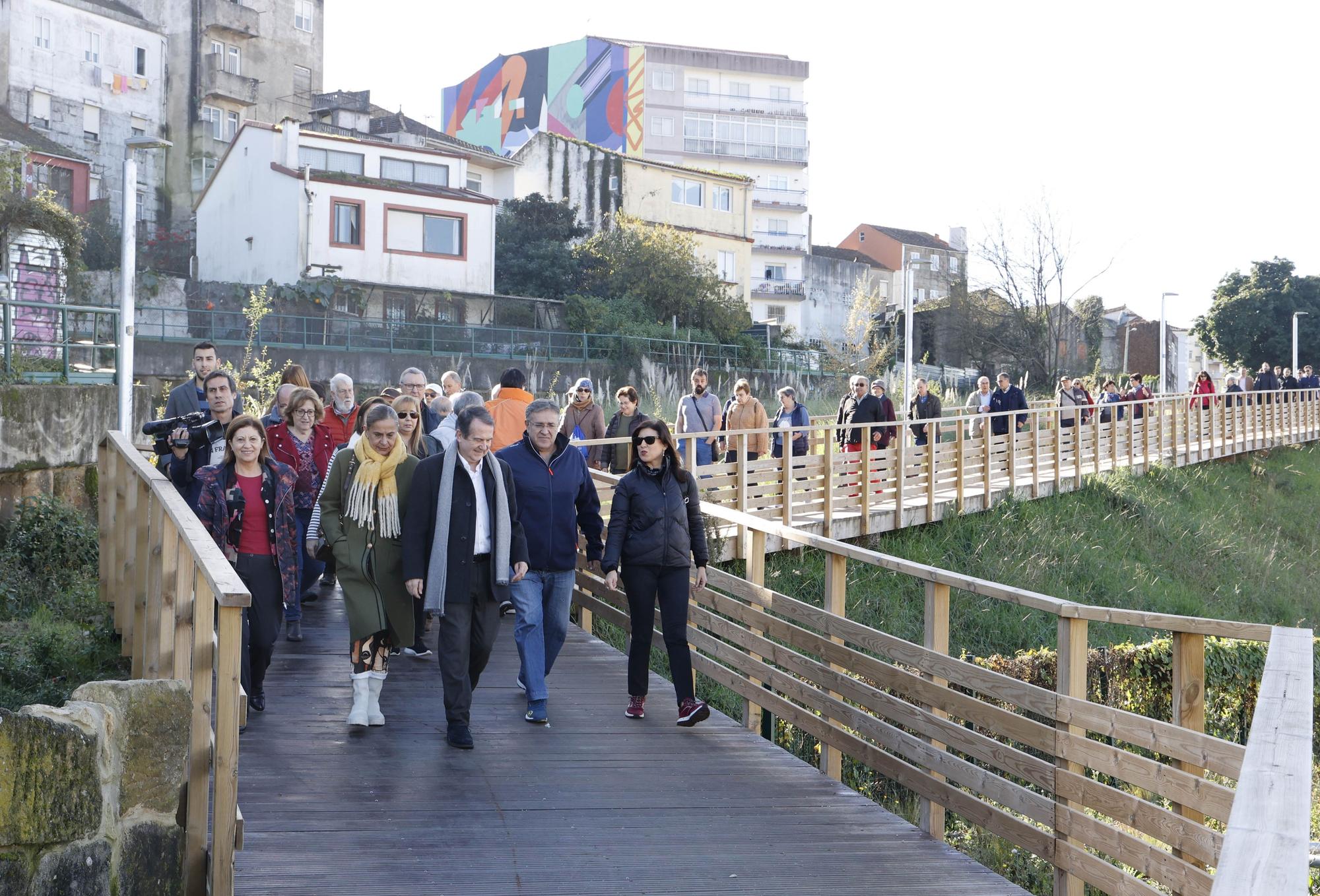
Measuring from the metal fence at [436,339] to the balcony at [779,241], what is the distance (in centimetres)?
2615

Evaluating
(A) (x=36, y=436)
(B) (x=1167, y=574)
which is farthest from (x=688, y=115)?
(A) (x=36, y=436)

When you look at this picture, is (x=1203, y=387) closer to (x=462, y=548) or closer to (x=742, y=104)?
(x=462, y=548)

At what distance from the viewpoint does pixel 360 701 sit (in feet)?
24.3

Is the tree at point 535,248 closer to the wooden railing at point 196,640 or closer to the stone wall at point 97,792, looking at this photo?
the wooden railing at point 196,640

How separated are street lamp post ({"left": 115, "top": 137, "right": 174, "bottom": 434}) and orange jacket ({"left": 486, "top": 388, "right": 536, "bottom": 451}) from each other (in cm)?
420

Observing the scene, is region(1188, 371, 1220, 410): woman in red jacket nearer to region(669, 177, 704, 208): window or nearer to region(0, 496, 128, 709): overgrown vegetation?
region(0, 496, 128, 709): overgrown vegetation

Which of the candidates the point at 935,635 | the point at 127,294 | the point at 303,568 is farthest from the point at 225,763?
the point at 127,294

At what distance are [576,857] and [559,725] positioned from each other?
2.28 metres

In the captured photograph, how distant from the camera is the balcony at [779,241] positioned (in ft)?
228

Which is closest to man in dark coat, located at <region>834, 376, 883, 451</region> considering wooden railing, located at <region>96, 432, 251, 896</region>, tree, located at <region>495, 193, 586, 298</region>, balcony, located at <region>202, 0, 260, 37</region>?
wooden railing, located at <region>96, 432, 251, 896</region>

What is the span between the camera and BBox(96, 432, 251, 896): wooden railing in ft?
14.7

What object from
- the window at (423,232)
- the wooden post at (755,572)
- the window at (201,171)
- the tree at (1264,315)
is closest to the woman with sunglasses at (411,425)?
the wooden post at (755,572)

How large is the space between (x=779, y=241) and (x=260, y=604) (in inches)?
2600

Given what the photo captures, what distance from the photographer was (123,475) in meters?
8.27
